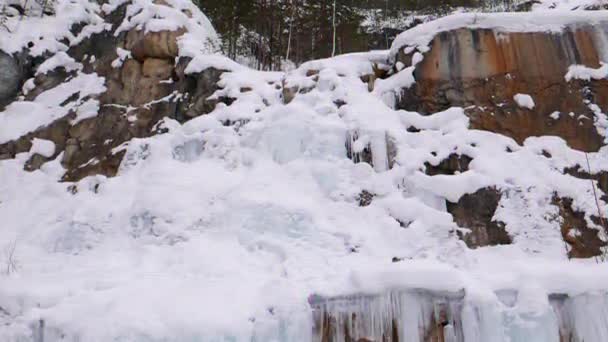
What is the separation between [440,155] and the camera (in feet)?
17.8

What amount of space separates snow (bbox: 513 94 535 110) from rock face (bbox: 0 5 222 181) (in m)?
3.54

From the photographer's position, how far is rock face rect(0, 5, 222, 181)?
655 centimetres

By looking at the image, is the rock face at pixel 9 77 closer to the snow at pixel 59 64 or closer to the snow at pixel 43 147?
the snow at pixel 59 64

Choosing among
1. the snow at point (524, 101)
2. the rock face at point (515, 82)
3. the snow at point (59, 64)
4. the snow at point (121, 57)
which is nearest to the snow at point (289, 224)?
the snow at point (524, 101)

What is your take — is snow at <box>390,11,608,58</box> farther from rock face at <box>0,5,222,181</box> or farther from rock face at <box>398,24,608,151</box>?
rock face at <box>0,5,222,181</box>

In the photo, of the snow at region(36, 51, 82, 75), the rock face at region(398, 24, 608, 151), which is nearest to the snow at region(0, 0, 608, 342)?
the rock face at region(398, 24, 608, 151)

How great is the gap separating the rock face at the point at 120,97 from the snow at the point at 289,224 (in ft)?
0.52

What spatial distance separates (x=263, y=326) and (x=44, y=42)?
6.29 metres

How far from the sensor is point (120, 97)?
700 centimetres

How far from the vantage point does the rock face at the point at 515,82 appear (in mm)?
5508

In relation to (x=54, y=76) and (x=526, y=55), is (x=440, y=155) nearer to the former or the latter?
(x=526, y=55)

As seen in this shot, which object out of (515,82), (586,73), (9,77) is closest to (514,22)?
(515,82)

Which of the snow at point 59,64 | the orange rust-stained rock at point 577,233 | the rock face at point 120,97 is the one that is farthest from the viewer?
the snow at point 59,64

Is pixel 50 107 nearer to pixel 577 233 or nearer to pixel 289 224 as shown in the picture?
pixel 289 224
